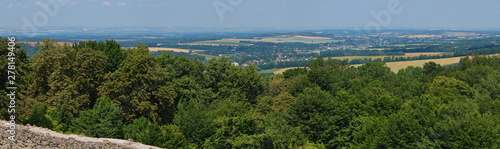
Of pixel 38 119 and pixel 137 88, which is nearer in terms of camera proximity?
pixel 38 119

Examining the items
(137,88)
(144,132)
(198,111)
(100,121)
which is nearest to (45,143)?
(144,132)

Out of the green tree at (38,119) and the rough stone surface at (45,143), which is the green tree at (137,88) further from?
the rough stone surface at (45,143)

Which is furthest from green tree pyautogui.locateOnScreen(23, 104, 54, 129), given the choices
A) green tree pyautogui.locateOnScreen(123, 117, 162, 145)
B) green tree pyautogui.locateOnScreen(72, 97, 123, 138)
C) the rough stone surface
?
the rough stone surface

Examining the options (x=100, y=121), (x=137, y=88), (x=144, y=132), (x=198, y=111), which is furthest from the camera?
(x=137, y=88)

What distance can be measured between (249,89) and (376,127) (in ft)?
69.7

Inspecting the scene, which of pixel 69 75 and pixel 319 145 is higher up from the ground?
pixel 69 75

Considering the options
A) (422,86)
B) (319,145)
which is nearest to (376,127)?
(319,145)

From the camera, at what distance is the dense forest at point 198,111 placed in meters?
34.3

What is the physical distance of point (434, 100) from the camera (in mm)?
45594

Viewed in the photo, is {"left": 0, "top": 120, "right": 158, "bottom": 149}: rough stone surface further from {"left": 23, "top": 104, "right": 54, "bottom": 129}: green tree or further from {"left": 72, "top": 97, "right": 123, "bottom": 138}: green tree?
{"left": 72, "top": 97, "right": 123, "bottom": 138}: green tree

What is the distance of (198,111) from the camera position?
1455 inches

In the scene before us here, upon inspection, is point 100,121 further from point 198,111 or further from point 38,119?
point 198,111

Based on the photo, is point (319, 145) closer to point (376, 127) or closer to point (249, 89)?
point (376, 127)

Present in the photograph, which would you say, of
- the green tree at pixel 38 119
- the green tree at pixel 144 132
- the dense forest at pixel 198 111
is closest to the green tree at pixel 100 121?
the dense forest at pixel 198 111
